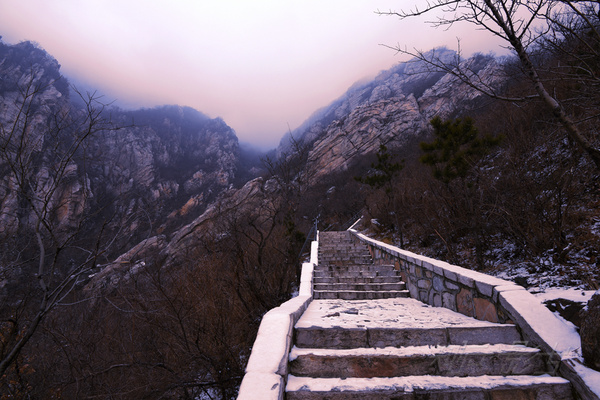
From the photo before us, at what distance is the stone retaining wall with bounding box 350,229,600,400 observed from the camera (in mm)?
1954

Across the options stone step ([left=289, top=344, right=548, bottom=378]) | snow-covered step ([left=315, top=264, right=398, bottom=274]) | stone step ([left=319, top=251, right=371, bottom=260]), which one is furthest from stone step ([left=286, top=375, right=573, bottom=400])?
stone step ([left=319, top=251, right=371, bottom=260])

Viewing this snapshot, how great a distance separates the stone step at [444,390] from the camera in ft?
6.32

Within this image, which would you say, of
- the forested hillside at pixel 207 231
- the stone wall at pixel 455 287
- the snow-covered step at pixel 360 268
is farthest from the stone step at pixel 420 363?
the snow-covered step at pixel 360 268

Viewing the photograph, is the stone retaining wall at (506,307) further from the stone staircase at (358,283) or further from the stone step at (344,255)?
the stone step at (344,255)

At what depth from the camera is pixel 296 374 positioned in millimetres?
2246

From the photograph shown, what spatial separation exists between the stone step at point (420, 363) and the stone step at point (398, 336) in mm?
313

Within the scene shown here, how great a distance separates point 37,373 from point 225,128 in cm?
7886

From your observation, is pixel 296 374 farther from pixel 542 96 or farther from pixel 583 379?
pixel 542 96

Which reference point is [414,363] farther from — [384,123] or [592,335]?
[384,123]

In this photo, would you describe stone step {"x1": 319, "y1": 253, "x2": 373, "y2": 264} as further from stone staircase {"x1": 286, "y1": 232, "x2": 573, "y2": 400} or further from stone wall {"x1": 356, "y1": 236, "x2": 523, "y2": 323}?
stone staircase {"x1": 286, "y1": 232, "x2": 573, "y2": 400}

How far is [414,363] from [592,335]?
50.0 inches

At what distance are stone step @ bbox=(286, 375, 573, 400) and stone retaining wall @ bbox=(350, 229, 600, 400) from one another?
0.56 feet

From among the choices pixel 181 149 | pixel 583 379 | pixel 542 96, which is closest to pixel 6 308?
pixel 583 379

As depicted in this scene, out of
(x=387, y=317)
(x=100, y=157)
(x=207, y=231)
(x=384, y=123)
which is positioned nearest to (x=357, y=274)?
(x=387, y=317)
